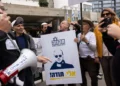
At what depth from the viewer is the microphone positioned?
2309 millimetres

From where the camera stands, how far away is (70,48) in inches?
220

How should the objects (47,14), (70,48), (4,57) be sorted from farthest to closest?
(47,14), (70,48), (4,57)

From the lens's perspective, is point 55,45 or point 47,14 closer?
point 55,45

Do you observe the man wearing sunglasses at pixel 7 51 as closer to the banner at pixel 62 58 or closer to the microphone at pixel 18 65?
the microphone at pixel 18 65

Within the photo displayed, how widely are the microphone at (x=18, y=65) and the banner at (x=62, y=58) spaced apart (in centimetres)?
307

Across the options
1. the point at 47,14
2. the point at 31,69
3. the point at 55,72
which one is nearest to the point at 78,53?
the point at 55,72

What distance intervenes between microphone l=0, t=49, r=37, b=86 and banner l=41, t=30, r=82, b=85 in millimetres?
3068

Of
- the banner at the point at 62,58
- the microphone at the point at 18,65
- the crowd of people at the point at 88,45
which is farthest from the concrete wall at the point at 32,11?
the microphone at the point at 18,65

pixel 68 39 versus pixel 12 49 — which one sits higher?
pixel 12 49

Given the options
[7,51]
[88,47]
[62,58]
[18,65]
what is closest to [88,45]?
[88,47]

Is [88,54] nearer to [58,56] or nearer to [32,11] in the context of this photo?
[58,56]

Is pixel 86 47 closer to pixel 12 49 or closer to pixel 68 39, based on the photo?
pixel 68 39

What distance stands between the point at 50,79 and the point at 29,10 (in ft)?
58.3

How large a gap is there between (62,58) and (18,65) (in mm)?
3350
